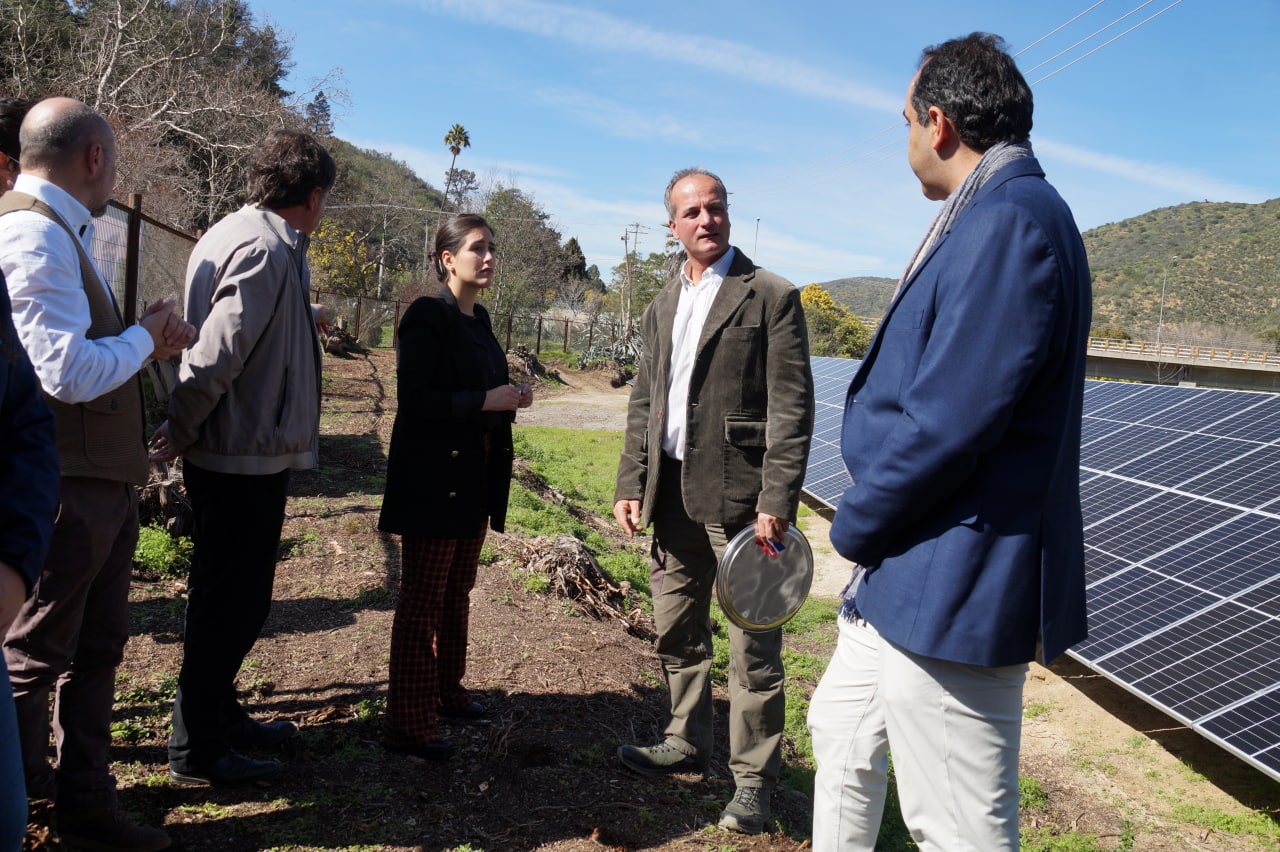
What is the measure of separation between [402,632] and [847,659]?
185cm

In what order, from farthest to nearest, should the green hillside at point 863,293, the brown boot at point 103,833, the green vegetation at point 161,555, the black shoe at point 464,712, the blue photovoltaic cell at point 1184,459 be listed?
1. the green hillside at point 863,293
2. the blue photovoltaic cell at point 1184,459
3. the green vegetation at point 161,555
4. the black shoe at point 464,712
5. the brown boot at point 103,833

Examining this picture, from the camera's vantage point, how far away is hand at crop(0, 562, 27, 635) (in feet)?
4.48

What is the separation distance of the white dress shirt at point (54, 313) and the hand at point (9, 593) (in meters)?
1.02

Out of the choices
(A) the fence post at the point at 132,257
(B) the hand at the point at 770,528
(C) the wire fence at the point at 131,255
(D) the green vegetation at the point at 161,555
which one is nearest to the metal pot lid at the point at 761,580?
(B) the hand at the point at 770,528

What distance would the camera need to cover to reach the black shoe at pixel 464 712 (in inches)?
151

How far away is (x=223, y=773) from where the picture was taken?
308cm

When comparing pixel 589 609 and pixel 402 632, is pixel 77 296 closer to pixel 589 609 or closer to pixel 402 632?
pixel 402 632

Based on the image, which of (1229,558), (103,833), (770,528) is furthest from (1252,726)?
(103,833)

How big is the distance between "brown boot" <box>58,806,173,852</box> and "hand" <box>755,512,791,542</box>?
2.09 m

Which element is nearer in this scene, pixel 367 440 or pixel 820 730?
pixel 820 730

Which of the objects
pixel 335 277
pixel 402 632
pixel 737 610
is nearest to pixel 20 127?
pixel 402 632

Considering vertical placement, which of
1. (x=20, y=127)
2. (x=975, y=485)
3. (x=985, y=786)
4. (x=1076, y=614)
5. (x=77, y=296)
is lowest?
(x=985, y=786)

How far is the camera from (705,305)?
350 centimetres

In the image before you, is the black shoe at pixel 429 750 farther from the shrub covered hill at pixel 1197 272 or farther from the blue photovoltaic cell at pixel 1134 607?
the shrub covered hill at pixel 1197 272
